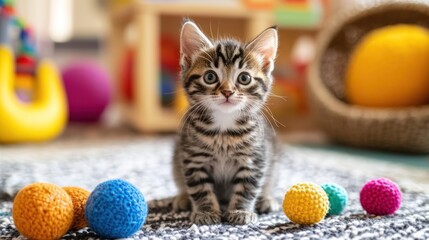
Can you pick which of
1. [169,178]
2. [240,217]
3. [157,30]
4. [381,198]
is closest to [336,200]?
[381,198]

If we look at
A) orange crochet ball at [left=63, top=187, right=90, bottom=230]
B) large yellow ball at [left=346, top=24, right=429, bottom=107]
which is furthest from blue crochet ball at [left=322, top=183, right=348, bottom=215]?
large yellow ball at [left=346, top=24, right=429, bottom=107]

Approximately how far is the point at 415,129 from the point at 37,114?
172 centimetres

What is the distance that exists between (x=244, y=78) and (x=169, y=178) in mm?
546

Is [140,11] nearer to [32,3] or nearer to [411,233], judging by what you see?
[32,3]

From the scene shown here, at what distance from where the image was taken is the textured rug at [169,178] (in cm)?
99

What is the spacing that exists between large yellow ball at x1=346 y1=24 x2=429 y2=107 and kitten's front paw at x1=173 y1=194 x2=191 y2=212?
1.38 meters

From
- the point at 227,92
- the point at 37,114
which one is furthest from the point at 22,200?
the point at 37,114

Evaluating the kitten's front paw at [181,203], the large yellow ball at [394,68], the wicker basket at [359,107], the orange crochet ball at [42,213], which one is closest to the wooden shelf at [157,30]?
the wicker basket at [359,107]

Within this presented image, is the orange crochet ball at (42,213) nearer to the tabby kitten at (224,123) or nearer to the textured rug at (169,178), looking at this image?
the textured rug at (169,178)

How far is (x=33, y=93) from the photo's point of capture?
266 cm

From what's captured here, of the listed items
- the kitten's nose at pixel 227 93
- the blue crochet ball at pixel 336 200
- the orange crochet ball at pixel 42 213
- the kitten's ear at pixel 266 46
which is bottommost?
the blue crochet ball at pixel 336 200

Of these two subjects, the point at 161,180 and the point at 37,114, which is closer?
the point at 161,180

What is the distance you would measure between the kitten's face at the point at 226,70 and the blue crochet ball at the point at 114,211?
0.30 meters

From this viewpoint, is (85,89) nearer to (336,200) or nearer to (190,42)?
(190,42)
